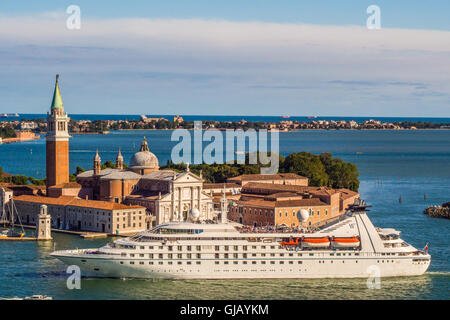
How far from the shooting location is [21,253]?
39656mm

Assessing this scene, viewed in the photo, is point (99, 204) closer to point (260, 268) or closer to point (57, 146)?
point (57, 146)

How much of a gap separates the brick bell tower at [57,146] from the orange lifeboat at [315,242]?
2443cm

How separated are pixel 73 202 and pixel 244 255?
18425 millimetres

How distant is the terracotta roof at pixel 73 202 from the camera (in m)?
47.2

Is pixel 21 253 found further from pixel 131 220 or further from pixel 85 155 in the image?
pixel 85 155

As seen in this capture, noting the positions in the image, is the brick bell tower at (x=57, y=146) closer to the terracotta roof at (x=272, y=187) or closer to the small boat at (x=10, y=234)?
the small boat at (x=10, y=234)

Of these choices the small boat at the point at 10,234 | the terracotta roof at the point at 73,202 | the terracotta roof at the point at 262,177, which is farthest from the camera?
the terracotta roof at the point at 262,177

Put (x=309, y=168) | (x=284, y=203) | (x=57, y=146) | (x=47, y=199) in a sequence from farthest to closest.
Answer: (x=309, y=168)
(x=57, y=146)
(x=47, y=199)
(x=284, y=203)

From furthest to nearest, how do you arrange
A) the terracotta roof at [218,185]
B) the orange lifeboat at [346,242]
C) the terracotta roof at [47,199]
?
the terracotta roof at [218,185] < the terracotta roof at [47,199] < the orange lifeboat at [346,242]

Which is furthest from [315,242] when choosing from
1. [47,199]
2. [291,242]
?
[47,199]

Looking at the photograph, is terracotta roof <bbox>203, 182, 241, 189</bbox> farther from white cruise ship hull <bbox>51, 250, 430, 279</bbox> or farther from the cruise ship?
white cruise ship hull <bbox>51, 250, 430, 279</bbox>

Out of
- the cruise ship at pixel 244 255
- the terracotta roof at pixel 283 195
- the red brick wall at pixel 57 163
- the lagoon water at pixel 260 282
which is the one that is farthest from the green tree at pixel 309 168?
the cruise ship at pixel 244 255

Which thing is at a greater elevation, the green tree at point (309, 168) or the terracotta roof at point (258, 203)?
the green tree at point (309, 168)

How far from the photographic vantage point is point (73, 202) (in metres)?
49.8
